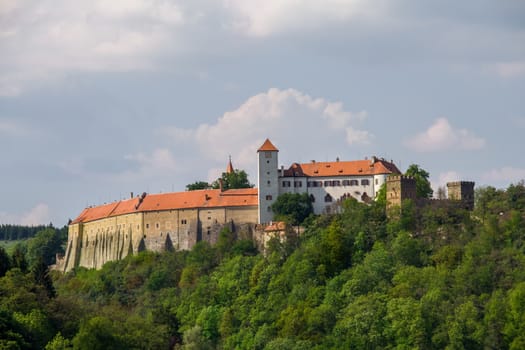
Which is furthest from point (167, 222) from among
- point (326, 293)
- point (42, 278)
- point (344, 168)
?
point (42, 278)

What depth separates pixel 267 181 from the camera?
10325cm

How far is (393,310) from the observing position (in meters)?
81.8

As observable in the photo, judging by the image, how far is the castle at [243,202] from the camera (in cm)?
10194

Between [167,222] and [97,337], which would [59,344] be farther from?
[167,222]

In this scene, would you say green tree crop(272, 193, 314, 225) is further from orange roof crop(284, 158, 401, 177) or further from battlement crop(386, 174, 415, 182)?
battlement crop(386, 174, 415, 182)

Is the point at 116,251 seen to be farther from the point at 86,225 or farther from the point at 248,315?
the point at 248,315

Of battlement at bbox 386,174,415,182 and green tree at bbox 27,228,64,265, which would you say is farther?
green tree at bbox 27,228,64,265

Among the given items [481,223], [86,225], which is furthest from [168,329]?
[86,225]

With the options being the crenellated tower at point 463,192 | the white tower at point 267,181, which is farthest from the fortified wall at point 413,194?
the white tower at point 267,181

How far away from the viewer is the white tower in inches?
4058

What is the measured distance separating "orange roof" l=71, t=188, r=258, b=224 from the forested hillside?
12.8ft

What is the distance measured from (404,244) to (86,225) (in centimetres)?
4359

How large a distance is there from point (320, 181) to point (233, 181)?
1302 cm

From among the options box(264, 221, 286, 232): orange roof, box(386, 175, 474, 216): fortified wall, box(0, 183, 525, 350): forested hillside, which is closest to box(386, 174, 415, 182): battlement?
box(386, 175, 474, 216): fortified wall
